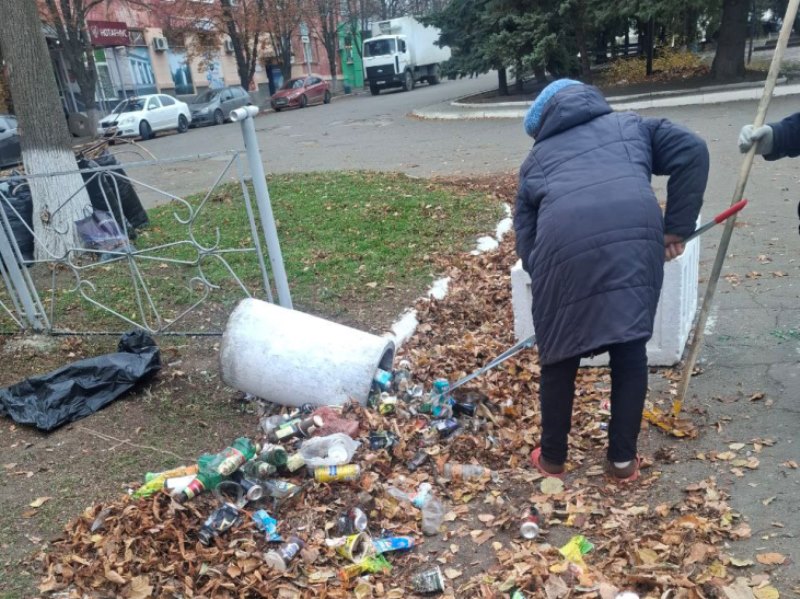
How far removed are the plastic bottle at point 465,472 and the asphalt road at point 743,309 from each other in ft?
2.55

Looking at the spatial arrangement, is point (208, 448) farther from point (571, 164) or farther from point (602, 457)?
point (571, 164)

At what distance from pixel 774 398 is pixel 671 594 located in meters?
1.61

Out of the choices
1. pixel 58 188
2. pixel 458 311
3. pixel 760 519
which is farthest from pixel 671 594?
pixel 58 188

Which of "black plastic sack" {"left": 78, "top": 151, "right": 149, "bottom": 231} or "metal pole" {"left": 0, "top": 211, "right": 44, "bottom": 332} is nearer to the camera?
"metal pole" {"left": 0, "top": 211, "right": 44, "bottom": 332}

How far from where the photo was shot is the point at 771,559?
240 cm

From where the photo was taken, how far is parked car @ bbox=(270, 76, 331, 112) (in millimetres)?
31000

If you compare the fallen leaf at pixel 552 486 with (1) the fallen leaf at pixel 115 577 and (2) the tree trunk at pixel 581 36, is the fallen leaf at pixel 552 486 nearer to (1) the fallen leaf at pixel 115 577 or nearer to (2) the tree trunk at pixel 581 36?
(1) the fallen leaf at pixel 115 577

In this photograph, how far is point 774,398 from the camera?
11.4 ft

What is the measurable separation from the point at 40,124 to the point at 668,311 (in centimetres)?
569

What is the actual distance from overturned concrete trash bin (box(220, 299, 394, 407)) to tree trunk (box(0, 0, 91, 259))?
3193 mm

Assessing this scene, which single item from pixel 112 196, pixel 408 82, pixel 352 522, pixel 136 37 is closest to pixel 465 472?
pixel 352 522

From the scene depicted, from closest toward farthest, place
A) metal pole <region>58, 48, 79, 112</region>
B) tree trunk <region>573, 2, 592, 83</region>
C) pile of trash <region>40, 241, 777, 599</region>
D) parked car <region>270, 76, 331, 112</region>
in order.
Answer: pile of trash <region>40, 241, 777, 599</region> → tree trunk <region>573, 2, 592, 83</region> → metal pole <region>58, 48, 79, 112</region> → parked car <region>270, 76, 331, 112</region>

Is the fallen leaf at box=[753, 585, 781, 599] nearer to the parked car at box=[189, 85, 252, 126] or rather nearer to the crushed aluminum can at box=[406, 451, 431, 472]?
the crushed aluminum can at box=[406, 451, 431, 472]

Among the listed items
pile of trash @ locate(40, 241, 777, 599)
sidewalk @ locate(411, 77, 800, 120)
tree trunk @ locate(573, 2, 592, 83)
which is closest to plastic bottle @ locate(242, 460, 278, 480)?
pile of trash @ locate(40, 241, 777, 599)
